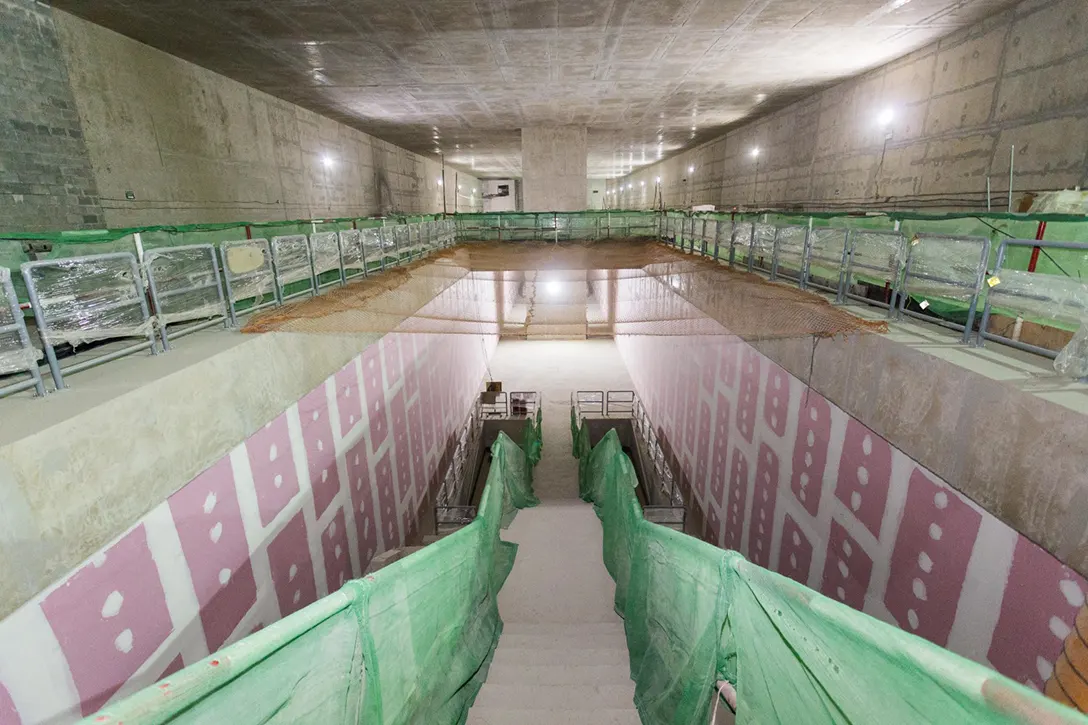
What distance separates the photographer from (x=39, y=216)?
24.6 ft

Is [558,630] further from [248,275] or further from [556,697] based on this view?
[248,275]

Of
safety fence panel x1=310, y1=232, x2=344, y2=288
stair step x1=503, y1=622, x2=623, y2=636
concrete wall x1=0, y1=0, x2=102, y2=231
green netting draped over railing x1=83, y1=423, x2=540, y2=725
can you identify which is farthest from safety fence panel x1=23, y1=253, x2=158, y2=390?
concrete wall x1=0, y1=0, x2=102, y2=231

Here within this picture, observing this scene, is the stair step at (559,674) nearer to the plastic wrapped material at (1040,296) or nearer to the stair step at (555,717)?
the stair step at (555,717)

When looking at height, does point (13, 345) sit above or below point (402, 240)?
below

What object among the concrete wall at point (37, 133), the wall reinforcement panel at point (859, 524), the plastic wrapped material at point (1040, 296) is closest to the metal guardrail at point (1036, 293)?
the plastic wrapped material at point (1040, 296)

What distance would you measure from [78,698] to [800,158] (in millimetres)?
18921

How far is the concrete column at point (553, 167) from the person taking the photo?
19047 millimetres

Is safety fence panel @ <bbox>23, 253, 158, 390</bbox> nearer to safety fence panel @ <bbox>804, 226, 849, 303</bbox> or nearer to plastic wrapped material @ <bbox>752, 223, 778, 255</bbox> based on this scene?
safety fence panel @ <bbox>804, 226, 849, 303</bbox>

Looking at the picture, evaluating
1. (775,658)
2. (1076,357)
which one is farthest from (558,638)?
(1076,357)

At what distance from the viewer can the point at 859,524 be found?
4.54m

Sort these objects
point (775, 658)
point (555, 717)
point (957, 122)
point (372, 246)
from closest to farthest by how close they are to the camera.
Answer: point (775, 658)
point (555, 717)
point (372, 246)
point (957, 122)

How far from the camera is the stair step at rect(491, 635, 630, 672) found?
14.0 feet

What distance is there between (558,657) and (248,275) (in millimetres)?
5185

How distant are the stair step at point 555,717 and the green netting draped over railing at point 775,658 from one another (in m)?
0.15
